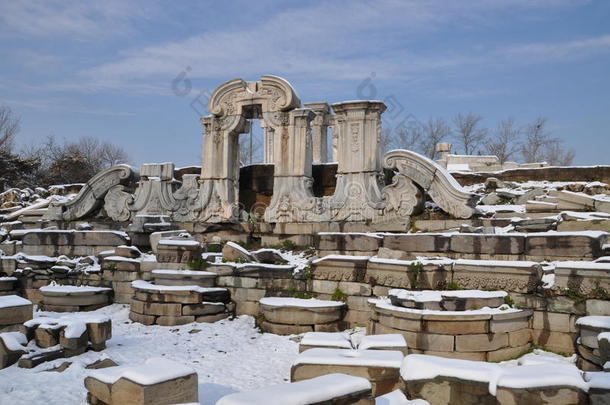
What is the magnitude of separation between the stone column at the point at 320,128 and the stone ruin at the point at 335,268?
0.64 feet

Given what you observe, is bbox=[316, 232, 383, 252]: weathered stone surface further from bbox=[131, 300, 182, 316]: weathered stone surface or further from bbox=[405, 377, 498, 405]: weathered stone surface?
bbox=[405, 377, 498, 405]: weathered stone surface

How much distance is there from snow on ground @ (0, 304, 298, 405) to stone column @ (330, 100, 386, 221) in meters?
3.71

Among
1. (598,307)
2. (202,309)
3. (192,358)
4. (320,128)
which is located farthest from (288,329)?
(320,128)

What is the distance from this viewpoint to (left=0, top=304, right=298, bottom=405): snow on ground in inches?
217

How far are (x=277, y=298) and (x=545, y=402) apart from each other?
5117mm

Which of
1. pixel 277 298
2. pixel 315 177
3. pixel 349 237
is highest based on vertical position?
pixel 315 177

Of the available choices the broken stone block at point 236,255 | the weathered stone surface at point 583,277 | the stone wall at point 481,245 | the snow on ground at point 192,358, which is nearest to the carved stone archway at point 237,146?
the broken stone block at point 236,255

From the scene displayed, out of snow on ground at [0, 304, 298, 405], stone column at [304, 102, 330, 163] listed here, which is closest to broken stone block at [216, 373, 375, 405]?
snow on ground at [0, 304, 298, 405]

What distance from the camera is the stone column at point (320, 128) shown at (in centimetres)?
1576

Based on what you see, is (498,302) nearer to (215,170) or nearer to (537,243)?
(537,243)

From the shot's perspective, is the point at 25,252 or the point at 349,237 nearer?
the point at 349,237

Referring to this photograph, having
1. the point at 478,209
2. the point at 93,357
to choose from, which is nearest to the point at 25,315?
the point at 93,357

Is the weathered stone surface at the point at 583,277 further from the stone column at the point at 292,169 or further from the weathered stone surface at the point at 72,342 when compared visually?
the weathered stone surface at the point at 72,342

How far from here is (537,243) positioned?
7.09 meters
